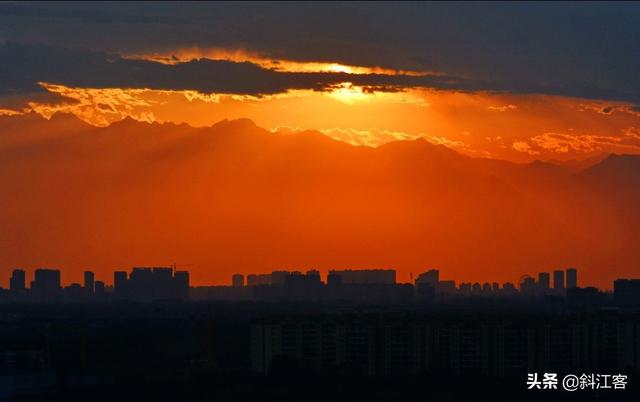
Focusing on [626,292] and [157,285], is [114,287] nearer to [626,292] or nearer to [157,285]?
[157,285]

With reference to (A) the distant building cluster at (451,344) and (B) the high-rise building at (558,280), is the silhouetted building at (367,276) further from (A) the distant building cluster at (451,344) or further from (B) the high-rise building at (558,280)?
(A) the distant building cluster at (451,344)

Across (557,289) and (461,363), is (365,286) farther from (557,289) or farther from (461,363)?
(461,363)

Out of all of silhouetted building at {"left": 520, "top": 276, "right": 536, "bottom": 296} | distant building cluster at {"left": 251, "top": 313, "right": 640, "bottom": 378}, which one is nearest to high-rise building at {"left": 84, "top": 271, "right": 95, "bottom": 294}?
silhouetted building at {"left": 520, "top": 276, "right": 536, "bottom": 296}

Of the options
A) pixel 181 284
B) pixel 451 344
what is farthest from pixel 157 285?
pixel 451 344

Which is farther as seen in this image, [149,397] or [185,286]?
[185,286]

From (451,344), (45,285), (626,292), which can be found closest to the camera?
(451,344)

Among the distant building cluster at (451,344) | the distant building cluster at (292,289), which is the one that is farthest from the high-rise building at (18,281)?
the distant building cluster at (451,344)

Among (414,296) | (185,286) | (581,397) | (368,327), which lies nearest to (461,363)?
(368,327)
